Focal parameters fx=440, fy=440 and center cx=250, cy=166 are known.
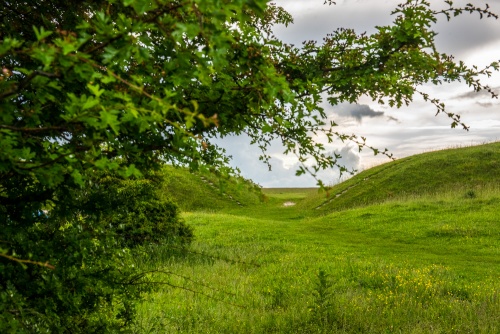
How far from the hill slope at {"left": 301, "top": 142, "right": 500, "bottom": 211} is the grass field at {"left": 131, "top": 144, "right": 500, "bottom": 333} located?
160 cm

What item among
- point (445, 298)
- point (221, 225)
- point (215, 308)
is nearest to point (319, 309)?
point (215, 308)

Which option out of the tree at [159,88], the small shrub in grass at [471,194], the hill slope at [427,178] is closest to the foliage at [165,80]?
the tree at [159,88]

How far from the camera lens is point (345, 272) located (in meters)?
11.8

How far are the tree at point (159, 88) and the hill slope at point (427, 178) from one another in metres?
23.8

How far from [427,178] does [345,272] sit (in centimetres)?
2301

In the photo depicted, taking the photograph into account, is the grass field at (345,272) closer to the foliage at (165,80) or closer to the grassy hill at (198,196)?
the foliage at (165,80)

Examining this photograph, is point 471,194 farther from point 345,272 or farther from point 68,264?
point 68,264

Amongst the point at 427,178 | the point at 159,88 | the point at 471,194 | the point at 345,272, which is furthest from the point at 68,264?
the point at 427,178

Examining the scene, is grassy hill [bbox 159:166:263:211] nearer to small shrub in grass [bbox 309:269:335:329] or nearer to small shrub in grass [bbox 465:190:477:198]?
small shrub in grass [bbox 465:190:477:198]

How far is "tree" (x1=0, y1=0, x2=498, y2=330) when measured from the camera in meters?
2.86

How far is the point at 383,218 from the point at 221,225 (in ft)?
27.2

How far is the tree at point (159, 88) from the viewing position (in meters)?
2.86

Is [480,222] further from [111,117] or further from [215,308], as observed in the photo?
[111,117]

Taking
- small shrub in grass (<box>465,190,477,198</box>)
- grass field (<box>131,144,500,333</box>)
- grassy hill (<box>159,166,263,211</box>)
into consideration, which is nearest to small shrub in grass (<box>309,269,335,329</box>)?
grass field (<box>131,144,500,333</box>)
